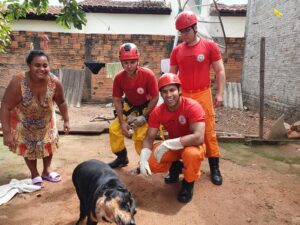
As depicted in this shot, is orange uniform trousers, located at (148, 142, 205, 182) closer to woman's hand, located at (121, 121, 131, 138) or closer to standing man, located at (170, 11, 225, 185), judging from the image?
standing man, located at (170, 11, 225, 185)

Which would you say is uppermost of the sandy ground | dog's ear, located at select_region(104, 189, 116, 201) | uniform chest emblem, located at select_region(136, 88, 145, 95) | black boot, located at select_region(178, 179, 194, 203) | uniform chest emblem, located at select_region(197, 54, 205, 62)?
uniform chest emblem, located at select_region(197, 54, 205, 62)

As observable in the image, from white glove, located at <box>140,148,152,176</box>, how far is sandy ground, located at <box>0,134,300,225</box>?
14.7 inches

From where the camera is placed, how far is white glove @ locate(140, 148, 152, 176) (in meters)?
3.14

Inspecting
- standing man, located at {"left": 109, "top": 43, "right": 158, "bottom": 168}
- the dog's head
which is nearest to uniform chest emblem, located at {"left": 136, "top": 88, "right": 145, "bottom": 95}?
standing man, located at {"left": 109, "top": 43, "right": 158, "bottom": 168}

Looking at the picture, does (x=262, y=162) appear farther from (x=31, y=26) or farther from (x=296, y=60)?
(x=31, y=26)

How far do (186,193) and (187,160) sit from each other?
1.35ft

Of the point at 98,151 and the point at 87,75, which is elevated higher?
the point at 87,75

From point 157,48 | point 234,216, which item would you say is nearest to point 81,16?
point 234,216

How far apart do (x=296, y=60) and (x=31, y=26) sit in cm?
1261

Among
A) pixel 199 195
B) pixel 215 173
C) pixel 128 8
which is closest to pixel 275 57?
pixel 215 173

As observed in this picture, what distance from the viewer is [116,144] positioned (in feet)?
13.5

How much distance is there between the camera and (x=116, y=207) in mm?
2027

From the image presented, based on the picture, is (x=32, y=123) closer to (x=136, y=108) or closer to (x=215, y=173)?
(x=136, y=108)

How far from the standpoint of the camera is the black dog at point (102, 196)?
6.64 feet
